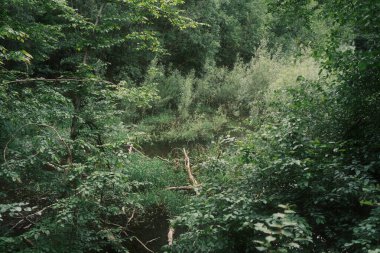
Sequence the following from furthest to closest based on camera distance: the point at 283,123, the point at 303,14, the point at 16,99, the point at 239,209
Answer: the point at 303,14
the point at 16,99
the point at 283,123
the point at 239,209

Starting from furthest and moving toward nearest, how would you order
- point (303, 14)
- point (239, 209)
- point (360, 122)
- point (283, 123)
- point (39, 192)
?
point (303, 14)
point (39, 192)
point (360, 122)
point (283, 123)
point (239, 209)

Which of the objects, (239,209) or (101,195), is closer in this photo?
(239,209)

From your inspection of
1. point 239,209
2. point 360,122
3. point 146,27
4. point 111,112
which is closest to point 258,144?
point 239,209

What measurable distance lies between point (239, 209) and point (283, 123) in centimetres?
122

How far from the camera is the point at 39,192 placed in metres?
5.38

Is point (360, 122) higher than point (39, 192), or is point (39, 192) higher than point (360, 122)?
point (360, 122)

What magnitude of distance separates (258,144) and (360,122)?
1361mm

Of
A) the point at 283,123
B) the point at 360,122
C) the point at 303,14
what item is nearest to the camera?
the point at 283,123

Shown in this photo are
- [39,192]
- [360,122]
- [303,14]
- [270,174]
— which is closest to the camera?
[270,174]

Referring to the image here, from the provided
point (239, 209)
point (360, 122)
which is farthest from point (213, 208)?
point (360, 122)

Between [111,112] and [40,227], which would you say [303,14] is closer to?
[111,112]

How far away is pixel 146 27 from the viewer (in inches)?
546

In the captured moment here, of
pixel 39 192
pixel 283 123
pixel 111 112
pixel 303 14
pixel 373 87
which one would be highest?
pixel 303 14

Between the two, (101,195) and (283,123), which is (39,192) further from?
(283,123)
